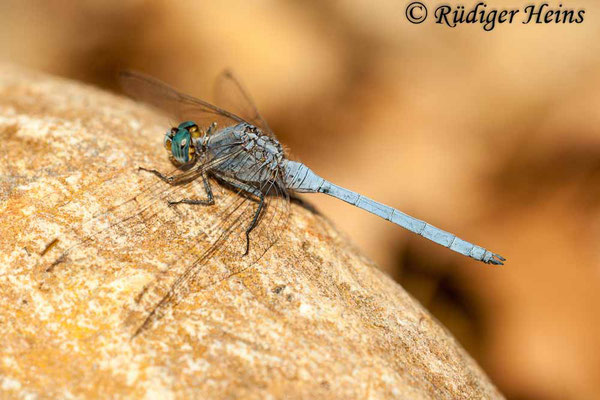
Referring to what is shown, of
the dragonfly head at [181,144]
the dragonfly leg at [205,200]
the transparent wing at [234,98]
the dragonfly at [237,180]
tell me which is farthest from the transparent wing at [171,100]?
the dragonfly leg at [205,200]

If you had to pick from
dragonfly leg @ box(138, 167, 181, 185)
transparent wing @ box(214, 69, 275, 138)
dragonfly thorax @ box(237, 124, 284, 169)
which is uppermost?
transparent wing @ box(214, 69, 275, 138)

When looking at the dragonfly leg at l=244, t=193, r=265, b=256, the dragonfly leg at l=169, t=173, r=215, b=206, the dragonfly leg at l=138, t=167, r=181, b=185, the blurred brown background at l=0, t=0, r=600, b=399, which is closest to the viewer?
the dragonfly leg at l=244, t=193, r=265, b=256

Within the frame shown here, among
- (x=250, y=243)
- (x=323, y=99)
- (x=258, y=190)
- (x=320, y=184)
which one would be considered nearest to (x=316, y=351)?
(x=250, y=243)

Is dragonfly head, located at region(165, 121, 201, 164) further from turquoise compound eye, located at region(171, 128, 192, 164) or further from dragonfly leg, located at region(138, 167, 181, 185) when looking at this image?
dragonfly leg, located at region(138, 167, 181, 185)

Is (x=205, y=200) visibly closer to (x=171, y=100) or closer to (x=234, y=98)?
(x=171, y=100)

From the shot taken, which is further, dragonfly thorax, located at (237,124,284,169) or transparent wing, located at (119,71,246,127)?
transparent wing, located at (119,71,246,127)

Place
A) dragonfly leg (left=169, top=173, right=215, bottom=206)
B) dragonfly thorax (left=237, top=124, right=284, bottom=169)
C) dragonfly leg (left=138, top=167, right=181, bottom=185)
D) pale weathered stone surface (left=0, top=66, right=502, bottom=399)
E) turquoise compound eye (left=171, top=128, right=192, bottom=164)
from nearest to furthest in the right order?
pale weathered stone surface (left=0, top=66, right=502, bottom=399) → dragonfly leg (left=169, top=173, right=215, bottom=206) → dragonfly leg (left=138, top=167, right=181, bottom=185) → turquoise compound eye (left=171, top=128, right=192, bottom=164) → dragonfly thorax (left=237, top=124, right=284, bottom=169)

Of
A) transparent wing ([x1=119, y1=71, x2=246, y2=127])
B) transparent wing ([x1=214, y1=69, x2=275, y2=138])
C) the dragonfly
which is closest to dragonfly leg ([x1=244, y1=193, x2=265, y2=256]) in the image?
the dragonfly

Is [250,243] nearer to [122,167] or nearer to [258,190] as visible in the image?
[258,190]
